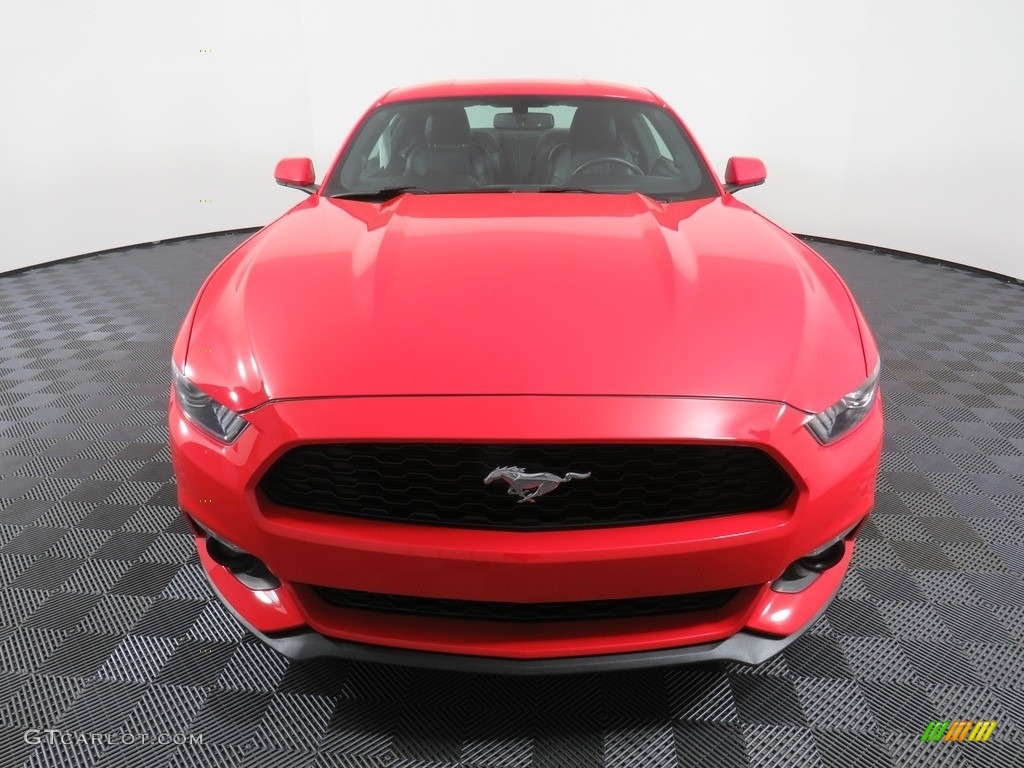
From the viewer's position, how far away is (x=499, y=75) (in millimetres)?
5840

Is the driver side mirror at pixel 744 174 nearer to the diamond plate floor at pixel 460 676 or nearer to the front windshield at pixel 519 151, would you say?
the front windshield at pixel 519 151

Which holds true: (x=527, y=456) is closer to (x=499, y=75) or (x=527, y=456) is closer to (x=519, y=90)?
(x=519, y=90)

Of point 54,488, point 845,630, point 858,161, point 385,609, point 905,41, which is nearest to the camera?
point 385,609

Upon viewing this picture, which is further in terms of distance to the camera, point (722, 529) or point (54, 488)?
point (54, 488)

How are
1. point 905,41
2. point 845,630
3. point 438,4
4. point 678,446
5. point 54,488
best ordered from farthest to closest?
point 438,4 → point 905,41 → point 54,488 → point 845,630 → point 678,446

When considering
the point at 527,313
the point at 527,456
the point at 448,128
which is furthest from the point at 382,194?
the point at 527,456

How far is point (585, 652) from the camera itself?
115cm

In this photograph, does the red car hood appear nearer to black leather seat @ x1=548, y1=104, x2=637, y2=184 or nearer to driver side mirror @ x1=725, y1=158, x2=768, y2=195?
black leather seat @ x1=548, y1=104, x2=637, y2=184

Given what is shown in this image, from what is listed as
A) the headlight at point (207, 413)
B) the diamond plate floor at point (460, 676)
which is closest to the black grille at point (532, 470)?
the headlight at point (207, 413)

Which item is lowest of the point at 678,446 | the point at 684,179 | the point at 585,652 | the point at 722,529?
the point at 585,652

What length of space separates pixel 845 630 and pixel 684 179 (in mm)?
1395

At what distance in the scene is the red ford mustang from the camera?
1.07 m

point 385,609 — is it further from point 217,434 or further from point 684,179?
point 684,179

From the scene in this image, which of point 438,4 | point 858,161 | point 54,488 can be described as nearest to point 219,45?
point 438,4
